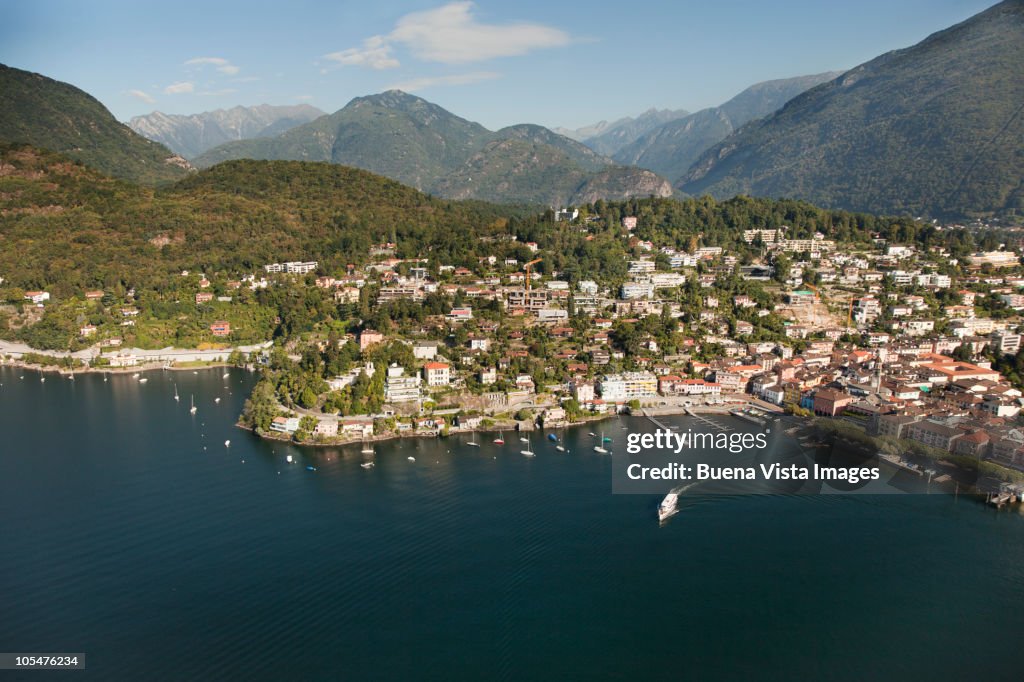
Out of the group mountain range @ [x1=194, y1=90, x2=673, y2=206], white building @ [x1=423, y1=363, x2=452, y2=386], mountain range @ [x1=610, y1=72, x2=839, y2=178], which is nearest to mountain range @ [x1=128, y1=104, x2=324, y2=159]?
mountain range @ [x1=194, y1=90, x2=673, y2=206]

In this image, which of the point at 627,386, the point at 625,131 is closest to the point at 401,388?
the point at 627,386

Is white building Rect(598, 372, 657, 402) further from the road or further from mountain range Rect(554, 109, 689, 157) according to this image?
mountain range Rect(554, 109, 689, 157)

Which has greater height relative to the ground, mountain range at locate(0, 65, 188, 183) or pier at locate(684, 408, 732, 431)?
mountain range at locate(0, 65, 188, 183)

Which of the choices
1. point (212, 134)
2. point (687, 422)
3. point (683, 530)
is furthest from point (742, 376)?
point (212, 134)

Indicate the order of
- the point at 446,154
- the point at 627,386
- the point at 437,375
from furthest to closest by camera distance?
the point at 446,154 < the point at 627,386 < the point at 437,375

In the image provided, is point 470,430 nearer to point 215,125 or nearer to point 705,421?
point 705,421

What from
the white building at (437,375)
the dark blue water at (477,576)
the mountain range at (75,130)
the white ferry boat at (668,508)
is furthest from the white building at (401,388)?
the mountain range at (75,130)
